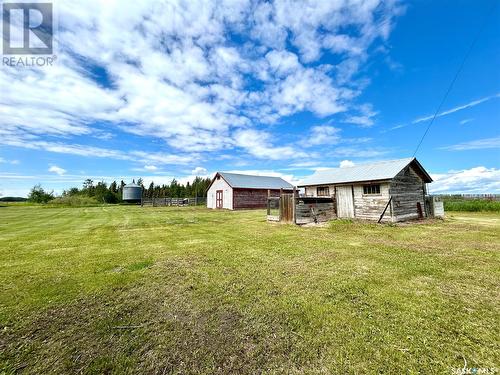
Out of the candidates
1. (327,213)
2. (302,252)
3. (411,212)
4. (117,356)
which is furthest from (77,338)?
(411,212)

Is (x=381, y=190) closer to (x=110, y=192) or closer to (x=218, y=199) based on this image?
Result: (x=218, y=199)

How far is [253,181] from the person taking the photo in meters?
38.6

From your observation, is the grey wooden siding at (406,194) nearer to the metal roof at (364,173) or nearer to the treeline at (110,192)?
the metal roof at (364,173)

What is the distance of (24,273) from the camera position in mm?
6078

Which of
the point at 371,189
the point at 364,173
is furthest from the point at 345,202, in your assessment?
the point at 364,173

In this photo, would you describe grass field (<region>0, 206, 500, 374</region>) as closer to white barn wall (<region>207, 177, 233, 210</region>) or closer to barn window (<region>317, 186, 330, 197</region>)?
barn window (<region>317, 186, 330, 197</region>)

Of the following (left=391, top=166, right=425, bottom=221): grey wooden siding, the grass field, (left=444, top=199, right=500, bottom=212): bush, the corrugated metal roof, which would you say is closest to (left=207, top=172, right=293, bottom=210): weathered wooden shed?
the corrugated metal roof

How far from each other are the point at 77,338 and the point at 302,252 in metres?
6.63

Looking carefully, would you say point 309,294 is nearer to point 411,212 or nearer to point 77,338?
point 77,338

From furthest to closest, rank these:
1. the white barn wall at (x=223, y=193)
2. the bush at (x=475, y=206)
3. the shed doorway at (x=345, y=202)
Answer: the white barn wall at (x=223, y=193) < the bush at (x=475, y=206) < the shed doorway at (x=345, y=202)

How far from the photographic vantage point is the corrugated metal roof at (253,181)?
35.4m

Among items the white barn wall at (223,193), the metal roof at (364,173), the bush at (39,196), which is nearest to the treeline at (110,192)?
the bush at (39,196)

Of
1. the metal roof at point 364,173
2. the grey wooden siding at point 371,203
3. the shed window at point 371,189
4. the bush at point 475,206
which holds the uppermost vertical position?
the metal roof at point 364,173

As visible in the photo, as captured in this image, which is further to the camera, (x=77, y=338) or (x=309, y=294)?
(x=309, y=294)
